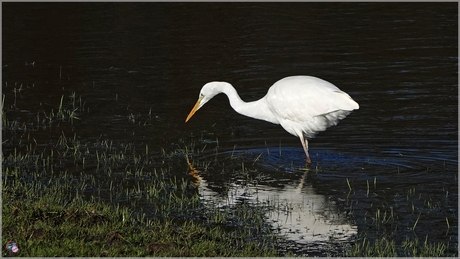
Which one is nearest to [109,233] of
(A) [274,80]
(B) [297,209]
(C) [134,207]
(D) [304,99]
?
(C) [134,207]

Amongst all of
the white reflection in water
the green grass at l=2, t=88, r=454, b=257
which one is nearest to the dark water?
the white reflection in water

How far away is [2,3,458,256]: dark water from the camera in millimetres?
7969

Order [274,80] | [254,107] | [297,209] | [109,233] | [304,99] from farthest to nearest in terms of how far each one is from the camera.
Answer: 1. [274,80]
2. [254,107]
3. [304,99]
4. [297,209]
5. [109,233]

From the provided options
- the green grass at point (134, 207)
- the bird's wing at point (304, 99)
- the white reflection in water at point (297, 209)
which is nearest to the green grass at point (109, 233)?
the green grass at point (134, 207)

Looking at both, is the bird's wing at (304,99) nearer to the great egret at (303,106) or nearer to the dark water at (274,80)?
the great egret at (303,106)

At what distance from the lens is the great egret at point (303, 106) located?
867 centimetres

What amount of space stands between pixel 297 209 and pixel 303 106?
75.1 inches

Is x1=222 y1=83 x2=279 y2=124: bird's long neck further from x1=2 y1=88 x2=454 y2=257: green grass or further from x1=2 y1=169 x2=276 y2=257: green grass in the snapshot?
x1=2 y1=169 x2=276 y2=257: green grass

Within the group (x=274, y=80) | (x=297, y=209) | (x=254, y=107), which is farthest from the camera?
(x=274, y=80)

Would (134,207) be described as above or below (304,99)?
below

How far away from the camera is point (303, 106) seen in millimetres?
8922

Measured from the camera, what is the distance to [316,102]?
8.80 metres

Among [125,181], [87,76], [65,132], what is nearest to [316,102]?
[125,181]

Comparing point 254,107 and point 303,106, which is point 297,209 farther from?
point 254,107
